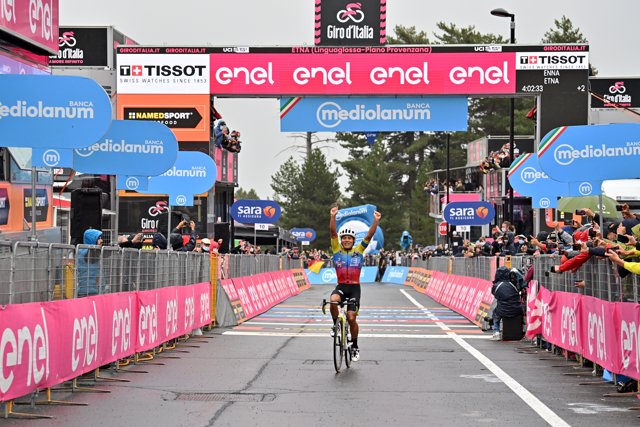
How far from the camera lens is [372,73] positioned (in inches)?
1351

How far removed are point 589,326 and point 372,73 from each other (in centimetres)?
2036

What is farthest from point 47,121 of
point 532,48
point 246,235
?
point 246,235

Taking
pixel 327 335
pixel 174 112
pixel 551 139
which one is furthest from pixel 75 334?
pixel 174 112

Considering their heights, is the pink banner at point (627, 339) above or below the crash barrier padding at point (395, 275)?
above

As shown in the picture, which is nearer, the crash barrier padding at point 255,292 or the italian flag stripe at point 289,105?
the crash barrier padding at point 255,292

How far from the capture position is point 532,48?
3497 centimetres

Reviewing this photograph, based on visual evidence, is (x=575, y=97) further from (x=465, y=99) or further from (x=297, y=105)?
(x=297, y=105)

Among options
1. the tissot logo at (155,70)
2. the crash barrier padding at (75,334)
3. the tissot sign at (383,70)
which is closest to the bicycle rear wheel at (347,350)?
the crash barrier padding at (75,334)

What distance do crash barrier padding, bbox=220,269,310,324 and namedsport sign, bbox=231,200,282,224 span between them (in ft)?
6.21

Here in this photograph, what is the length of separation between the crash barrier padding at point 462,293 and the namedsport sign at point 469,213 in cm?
213

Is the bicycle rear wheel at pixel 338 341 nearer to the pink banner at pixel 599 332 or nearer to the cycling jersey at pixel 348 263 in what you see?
the cycling jersey at pixel 348 263

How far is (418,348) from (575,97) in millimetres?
17754

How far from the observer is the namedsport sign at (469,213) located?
141 ft

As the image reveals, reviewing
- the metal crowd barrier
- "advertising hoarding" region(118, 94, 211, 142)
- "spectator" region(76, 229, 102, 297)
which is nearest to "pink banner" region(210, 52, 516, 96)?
"advertising hoarding" region(118, 94, 211, 142)
